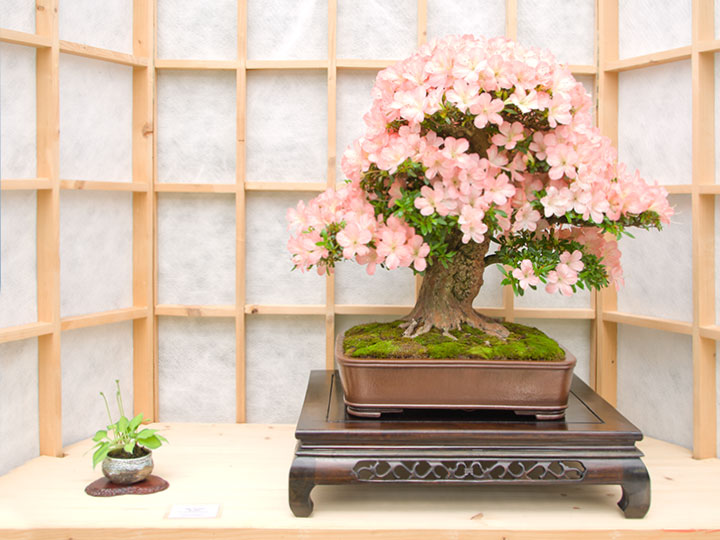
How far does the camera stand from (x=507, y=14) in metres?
2.15

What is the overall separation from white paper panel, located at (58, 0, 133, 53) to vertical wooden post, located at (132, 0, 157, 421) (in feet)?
0.11

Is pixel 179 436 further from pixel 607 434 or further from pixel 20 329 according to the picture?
pixel 607 434

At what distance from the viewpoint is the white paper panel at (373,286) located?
2.21 m

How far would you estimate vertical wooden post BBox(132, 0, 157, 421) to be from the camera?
2.18m

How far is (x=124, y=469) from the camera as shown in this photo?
1.67m

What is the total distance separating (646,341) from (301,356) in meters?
1.04

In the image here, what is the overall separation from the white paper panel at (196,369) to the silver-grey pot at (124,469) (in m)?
0.57

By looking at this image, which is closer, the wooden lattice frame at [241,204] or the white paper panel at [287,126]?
the wooden lattice frame at [241,204]

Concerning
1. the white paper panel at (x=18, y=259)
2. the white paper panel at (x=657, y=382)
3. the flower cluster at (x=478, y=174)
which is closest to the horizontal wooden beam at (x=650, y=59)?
the flower cluster at (x=478, y=174)

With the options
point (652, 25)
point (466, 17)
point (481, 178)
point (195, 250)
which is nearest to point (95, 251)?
point (195, 250)

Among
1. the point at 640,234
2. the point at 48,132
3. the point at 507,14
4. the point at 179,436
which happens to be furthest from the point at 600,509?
the point at 48,132

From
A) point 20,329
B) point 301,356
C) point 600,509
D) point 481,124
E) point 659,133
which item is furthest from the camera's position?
point 301,356

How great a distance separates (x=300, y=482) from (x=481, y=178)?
751 mm

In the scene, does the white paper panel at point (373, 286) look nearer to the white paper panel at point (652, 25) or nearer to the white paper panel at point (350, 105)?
the white paper panel at point (350, 105)
